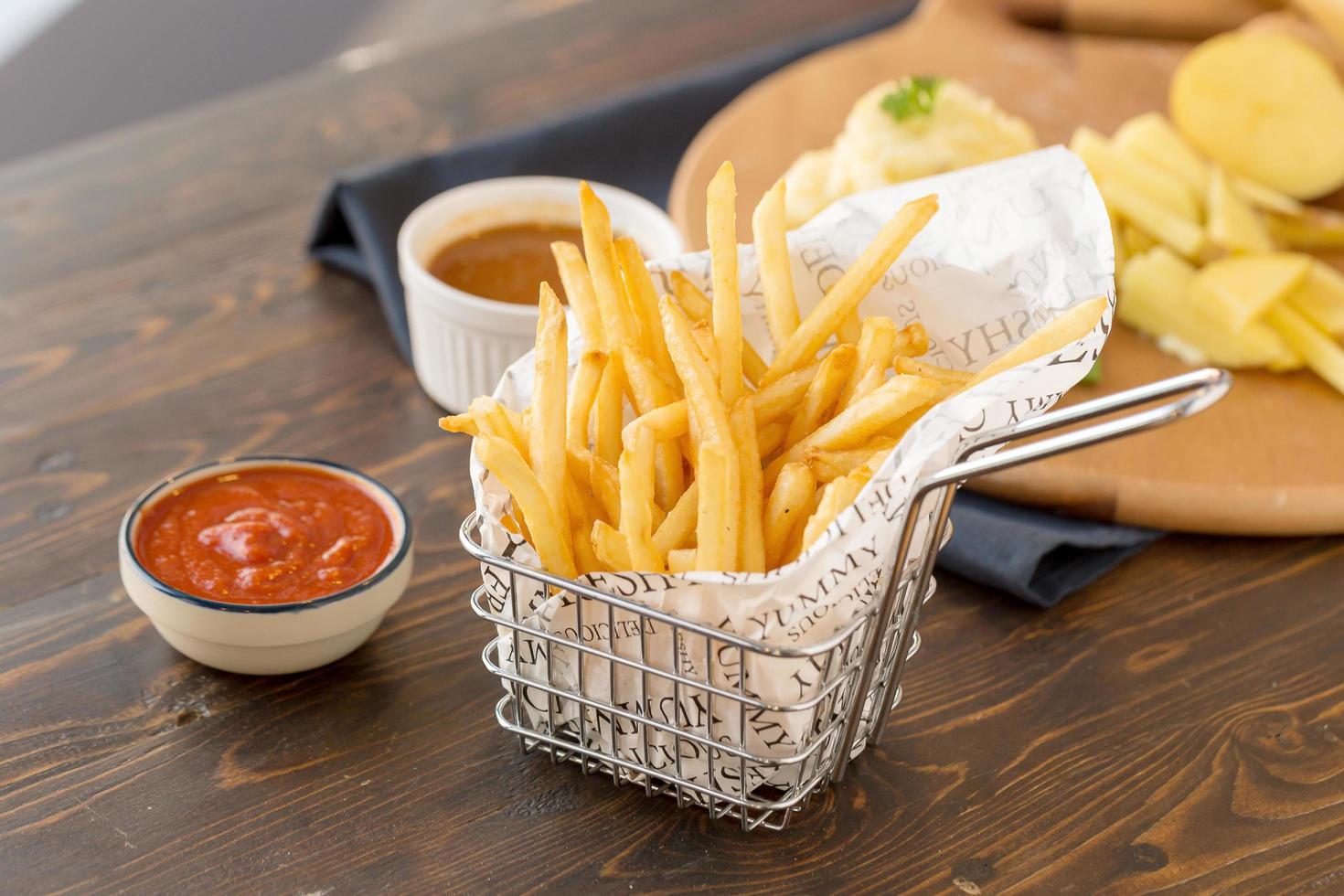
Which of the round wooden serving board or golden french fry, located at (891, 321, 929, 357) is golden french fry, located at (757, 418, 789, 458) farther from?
the round wooden serving board

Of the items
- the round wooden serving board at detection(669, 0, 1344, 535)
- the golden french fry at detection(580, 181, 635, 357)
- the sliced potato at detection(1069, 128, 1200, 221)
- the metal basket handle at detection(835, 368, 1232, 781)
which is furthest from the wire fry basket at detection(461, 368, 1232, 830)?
the sliced potato at detection(1069, 128, 1200, 221)

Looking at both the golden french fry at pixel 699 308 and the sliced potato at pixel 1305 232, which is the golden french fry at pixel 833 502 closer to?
the golden french fry at pixel 699 308

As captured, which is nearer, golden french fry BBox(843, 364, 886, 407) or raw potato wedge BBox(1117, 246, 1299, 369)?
golden french fry BBox(843, 364, 886, 407)

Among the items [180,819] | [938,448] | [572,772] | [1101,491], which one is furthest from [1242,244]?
[180,819]

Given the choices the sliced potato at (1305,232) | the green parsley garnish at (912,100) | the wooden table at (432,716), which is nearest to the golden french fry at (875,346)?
the wooden table at (432,716)

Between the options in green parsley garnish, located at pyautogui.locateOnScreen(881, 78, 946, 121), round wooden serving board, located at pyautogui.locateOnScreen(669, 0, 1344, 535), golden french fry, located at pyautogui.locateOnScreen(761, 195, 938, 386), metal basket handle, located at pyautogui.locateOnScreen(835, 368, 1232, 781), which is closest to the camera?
metal basket handle, located at pyautogui.locateOnScreen(835, 368, 1232, 781)

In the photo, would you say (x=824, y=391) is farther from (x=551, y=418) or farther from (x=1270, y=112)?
(x=1270, y=112)
